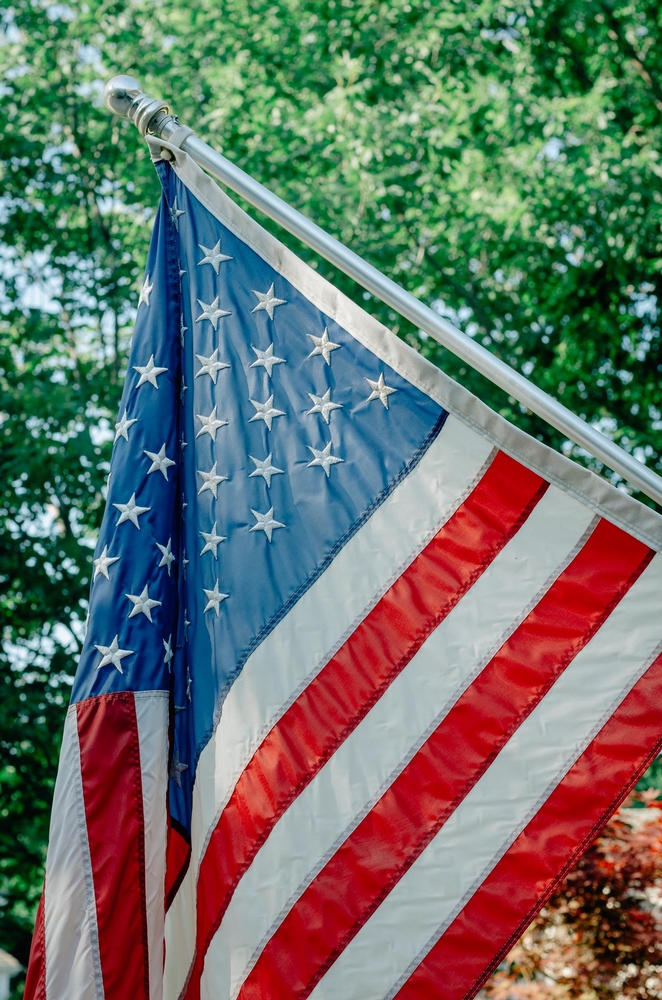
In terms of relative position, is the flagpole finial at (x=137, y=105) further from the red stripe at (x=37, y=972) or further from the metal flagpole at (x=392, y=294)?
the red stripe at (x=37, y=972)

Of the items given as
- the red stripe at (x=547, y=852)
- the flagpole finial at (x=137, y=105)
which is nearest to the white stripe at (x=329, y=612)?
the red stripe at (x=547, y=852)

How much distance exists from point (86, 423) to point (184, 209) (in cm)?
599

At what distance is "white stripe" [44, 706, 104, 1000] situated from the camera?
2605 mm

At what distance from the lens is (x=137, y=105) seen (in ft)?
10.3

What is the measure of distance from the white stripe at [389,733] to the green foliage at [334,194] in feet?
21.2

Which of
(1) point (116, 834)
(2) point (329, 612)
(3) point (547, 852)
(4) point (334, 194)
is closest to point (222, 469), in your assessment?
(2) point (329, 612)

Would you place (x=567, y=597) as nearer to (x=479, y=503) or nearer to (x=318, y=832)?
(x=479, y=503)

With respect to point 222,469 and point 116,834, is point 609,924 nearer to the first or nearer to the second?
point 116,834

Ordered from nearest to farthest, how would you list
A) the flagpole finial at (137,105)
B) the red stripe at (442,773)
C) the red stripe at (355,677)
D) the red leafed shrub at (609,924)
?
1. the red stripe at (442,773)
2. the red stripe at (355,677)
3. the flagpole finial at (137,105)
4. the red leafed shrub at (609,924)

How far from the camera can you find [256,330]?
2.94 metres

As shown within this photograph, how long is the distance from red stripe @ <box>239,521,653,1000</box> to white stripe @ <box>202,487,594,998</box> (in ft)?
0.11

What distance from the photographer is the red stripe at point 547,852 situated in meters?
2.37

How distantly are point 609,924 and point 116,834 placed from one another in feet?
12.8

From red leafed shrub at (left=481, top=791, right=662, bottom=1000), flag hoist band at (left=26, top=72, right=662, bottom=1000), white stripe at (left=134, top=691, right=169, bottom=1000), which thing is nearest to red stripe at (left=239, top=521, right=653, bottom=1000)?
flag hoist band at (left=26, top=72, right=662, bottom=1000)
